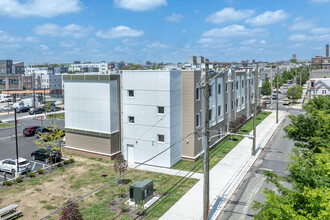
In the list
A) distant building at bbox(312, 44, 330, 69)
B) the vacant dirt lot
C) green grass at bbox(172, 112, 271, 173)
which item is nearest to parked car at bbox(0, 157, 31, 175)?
the vacant dirt lot

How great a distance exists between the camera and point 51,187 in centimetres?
2272

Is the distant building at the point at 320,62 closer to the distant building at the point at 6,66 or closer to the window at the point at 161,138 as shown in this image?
the window at the point at 161,138

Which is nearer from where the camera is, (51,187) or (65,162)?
(51,187)

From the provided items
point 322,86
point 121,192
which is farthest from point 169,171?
point 322,86

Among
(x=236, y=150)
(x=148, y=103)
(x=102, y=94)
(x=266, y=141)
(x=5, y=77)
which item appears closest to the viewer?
(x=148, y=103)

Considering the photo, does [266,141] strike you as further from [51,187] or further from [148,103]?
[51,187]

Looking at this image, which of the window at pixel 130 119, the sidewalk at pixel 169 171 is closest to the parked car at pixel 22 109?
the window at pixel 130 119

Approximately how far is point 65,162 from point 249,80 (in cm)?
3777

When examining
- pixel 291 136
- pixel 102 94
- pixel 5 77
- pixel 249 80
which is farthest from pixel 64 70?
pixel 291 136

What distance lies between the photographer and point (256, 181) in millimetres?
24188

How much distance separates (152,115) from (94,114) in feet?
23.1

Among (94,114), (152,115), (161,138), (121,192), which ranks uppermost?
(152,115)

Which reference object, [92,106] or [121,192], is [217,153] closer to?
[121,192]

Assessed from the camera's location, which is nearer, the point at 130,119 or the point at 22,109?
the point at 130,119
